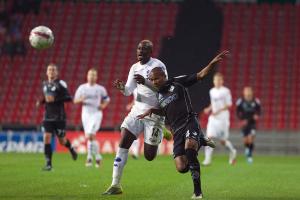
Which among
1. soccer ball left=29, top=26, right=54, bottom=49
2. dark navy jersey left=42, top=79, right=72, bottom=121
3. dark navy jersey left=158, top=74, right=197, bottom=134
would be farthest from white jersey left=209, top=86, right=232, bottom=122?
dark navy jersey left=158, top=74, right=197, bottom=134

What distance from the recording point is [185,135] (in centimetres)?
1088

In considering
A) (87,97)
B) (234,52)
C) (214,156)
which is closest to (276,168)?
(87,97)

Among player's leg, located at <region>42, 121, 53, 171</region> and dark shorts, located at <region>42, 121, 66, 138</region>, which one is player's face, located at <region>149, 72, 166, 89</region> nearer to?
player's leg, located at <region>42, 121, 53, 171</region>

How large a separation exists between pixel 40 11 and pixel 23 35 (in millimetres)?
1794

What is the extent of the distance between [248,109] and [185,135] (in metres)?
12.9

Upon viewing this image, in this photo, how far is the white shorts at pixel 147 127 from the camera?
11789 millimetres

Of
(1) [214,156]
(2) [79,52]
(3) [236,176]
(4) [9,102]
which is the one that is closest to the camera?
(3) [236,176]

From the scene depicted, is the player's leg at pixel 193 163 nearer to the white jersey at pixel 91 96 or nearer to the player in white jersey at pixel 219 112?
the white jersey at pixel 91 96

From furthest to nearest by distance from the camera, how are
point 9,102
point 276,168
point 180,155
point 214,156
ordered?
point 9,102 → point 214,156 → point 276,168 → point 180,155

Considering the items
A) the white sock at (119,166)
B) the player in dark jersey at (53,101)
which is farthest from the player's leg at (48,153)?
the white sock at (119,166)

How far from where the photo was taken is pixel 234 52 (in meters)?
32.0

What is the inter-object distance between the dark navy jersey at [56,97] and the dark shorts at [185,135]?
22.3 ft

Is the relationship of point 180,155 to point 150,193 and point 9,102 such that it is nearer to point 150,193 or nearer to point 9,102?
point 150,193

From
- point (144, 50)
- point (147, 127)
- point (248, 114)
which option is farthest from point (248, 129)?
point (144, 50)
